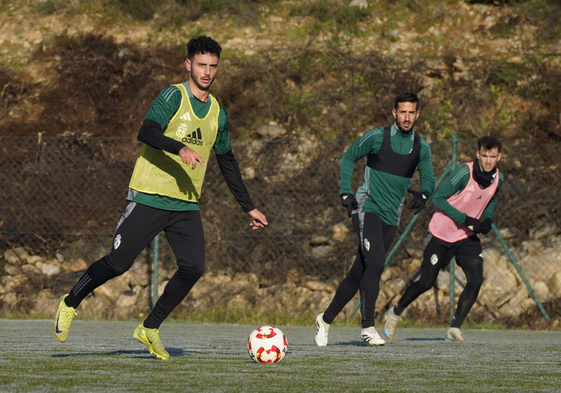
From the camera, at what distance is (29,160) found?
1420cm

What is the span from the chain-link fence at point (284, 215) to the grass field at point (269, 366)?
4323mm

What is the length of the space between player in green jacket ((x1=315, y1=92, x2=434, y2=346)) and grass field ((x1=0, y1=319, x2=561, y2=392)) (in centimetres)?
50

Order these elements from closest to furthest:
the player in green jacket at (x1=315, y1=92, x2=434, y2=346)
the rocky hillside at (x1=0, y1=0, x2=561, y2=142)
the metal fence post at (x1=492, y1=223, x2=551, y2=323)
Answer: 1. the player in green jacket at (x1=315, y1=92, x2=434, y2=346)
2. the metal fence post at (x1=492, y1=223, x2=551, y2=323)
3. the rocky hillside at (x1=0, y1=0, x2=561, y2=142)

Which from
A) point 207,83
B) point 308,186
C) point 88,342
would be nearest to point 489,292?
point 308,186

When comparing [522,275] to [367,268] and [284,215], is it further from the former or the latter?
[367,268]

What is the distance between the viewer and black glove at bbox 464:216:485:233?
8.98 meters

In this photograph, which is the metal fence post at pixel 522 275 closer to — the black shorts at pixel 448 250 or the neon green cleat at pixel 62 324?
the black shorts at pixel 448 250

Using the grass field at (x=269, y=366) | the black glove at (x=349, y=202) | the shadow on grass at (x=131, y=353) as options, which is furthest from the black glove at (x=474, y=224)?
the shadow on grass at (x=131, y=353)

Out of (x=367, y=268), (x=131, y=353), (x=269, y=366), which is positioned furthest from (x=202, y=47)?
(x=367, y=268)

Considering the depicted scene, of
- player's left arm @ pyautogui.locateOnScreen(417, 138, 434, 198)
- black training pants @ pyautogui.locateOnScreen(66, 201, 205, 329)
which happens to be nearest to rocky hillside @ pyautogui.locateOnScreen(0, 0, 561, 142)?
player's left arm @ pyautogui.locateOnScreen(417, 138, 434, 198)

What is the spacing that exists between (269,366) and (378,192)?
9.14 ft

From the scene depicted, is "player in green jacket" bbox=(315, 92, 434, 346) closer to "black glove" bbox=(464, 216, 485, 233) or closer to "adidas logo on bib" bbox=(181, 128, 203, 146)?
"black glove" bbox=(464, 216, 485, 233)

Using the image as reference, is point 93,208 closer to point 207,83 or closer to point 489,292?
point 489,292

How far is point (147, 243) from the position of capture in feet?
19.8
